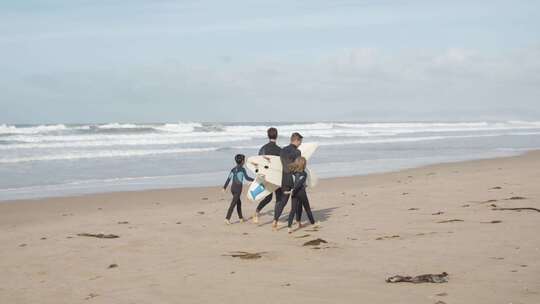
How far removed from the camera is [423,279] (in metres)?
6.02

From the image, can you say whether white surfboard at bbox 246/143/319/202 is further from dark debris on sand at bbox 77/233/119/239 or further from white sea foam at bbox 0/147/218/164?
white sea foam at bbox 0/147/218/164

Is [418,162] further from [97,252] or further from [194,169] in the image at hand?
[97,252]

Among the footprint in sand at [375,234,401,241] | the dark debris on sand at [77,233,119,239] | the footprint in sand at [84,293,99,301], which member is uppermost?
the footprint in sand at [84,293,99,301]

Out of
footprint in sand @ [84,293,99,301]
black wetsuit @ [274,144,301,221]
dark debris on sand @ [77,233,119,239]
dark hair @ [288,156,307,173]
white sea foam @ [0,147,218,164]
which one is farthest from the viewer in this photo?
white sea foam @ [0,147,218,164]

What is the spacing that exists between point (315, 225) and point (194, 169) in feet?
42.5

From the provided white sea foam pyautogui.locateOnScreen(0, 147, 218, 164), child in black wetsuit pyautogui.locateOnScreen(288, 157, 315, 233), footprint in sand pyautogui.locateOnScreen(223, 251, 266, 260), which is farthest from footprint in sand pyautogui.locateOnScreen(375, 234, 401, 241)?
white sea foam pyautogui.locateOnScreen(0, 147, 218, 164)

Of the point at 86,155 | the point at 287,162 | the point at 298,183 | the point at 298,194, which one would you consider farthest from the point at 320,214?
the point at 86,155

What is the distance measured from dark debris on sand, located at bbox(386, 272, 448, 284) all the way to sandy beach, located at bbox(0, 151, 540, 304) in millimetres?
90

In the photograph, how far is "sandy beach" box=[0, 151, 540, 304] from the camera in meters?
5.97

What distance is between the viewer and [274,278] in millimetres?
6570

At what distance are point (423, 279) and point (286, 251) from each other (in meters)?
2.37

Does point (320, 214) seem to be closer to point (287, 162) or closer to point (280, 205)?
point (280, 205)

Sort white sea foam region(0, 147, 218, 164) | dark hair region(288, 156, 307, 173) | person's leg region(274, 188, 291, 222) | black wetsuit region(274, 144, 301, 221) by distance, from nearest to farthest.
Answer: dark hair region(288, 156, 307, 173)
black wetsuit region(274, 144, 301, 221)
person's leg region(274, 188, 291, 222)
white sea foam region(0, 147, 218, 164)

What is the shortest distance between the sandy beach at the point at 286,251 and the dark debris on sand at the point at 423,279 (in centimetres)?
9
